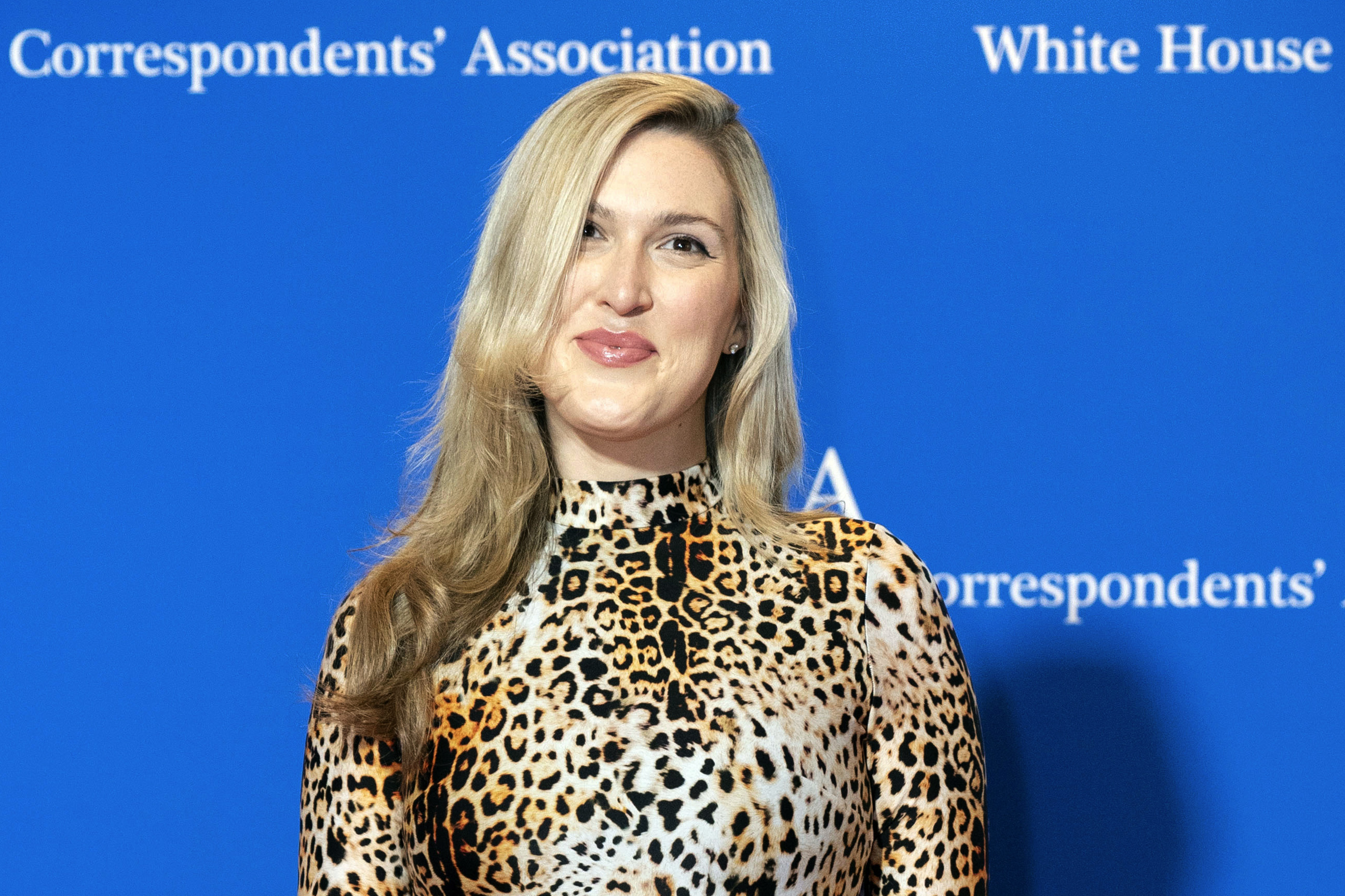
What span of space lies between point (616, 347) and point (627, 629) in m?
0.28

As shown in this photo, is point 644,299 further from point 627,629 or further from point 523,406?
point 627,629

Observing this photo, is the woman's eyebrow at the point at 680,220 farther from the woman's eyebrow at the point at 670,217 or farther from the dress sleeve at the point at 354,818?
the dress sleeve at the point at 354,818

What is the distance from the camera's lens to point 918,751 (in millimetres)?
1451

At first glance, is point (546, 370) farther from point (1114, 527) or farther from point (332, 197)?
point (1114, 527)

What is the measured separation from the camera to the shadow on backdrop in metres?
2.15

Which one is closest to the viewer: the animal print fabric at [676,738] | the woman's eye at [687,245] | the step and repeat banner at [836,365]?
the animal print fabric at [676,738]

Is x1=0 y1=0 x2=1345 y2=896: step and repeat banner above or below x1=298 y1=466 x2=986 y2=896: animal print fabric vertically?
above

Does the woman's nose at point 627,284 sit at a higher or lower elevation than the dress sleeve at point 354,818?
higher

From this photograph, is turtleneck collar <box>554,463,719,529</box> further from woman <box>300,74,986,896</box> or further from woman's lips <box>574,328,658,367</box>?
woman's lips <box>574,328,658,367</box>

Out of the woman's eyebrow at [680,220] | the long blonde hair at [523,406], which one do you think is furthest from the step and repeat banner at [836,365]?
the woman's eyebrow at [680,220]

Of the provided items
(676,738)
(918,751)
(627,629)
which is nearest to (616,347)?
(627,629)

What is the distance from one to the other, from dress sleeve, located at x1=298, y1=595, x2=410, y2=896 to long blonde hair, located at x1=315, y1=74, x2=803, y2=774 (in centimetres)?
3

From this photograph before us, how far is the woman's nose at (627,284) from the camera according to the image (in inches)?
56.4

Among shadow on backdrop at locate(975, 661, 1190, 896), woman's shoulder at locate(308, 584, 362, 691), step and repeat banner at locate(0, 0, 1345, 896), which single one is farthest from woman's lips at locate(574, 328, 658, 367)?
shadow on backdrop at locate(975, 661, 1190, 896)
